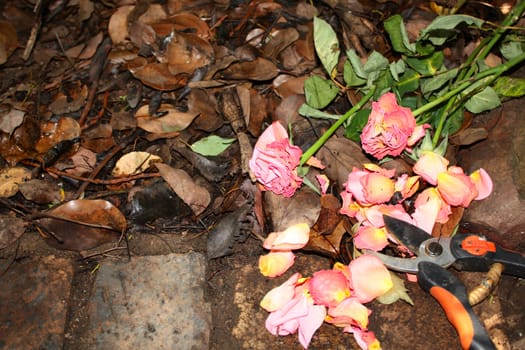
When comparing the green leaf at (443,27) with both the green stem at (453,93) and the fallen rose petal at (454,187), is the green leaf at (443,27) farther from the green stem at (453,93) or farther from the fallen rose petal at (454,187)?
the fallen rose petal at (454,187)

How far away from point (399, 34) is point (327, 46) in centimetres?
23

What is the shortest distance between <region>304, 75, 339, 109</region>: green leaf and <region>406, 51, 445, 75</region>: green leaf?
27cm

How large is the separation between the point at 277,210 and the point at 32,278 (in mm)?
775

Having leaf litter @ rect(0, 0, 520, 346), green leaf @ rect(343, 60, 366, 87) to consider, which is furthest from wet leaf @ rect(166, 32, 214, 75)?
green leaf @ rect(343, 60, 366, 87)

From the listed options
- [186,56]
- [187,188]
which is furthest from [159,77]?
[187,188]

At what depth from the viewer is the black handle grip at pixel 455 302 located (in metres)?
1.13

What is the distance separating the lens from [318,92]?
151 centimetres

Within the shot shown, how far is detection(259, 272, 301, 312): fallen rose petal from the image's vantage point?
49.2 inches

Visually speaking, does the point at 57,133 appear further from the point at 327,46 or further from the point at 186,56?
the point at 327,46

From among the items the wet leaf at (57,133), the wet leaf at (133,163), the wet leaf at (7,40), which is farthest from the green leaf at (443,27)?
the wet leaf at (7,40)

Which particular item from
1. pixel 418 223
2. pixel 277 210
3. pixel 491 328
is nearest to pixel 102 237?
pixel 277 210

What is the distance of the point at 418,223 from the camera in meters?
1.31

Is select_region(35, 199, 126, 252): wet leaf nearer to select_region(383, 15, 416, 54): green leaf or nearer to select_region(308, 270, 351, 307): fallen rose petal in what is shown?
select_region(308, 270, 351, 307): fallen rose petal

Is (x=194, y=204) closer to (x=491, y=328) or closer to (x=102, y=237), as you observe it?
(x=102, y=237)
